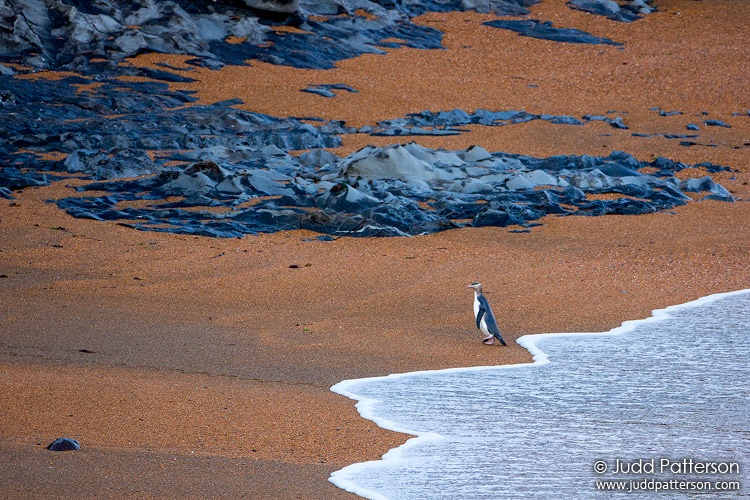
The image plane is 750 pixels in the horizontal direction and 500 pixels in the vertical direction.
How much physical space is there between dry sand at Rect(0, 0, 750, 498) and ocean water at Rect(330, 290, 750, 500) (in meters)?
0.22

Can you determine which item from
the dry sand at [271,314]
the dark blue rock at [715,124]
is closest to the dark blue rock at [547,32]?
the dark blue rock at [715,124]

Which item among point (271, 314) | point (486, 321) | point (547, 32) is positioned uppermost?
point (547, 32)

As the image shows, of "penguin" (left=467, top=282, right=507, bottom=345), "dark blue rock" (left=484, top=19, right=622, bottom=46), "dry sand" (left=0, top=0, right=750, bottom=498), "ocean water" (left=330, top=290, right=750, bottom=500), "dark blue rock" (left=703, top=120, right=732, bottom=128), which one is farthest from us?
"dark blue rock" (left=484, top=19, right=622, bottom=46)

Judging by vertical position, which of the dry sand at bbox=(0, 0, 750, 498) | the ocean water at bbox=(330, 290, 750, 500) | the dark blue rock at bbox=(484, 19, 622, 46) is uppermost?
the dark blue rock at bbox=(484, 19, 622, 46)

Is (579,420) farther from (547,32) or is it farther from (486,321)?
(547,32)

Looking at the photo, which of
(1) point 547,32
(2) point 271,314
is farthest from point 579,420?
(1) point 547,32

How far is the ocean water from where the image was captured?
3846 millimetres

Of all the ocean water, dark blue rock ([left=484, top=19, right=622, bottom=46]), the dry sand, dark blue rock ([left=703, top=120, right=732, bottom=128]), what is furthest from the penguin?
dark blue rock ([left=484, top=19, right=622, bottom=46])

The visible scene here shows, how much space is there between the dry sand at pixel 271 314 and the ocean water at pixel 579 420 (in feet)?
0.74

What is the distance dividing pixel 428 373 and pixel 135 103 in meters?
10.2

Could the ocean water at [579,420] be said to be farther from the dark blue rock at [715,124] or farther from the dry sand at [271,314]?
the dark blue rock at [715,124]

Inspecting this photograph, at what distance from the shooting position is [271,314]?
6.96 m

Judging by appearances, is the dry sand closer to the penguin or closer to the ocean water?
the penguin

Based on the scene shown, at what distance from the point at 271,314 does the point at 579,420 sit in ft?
9.64
